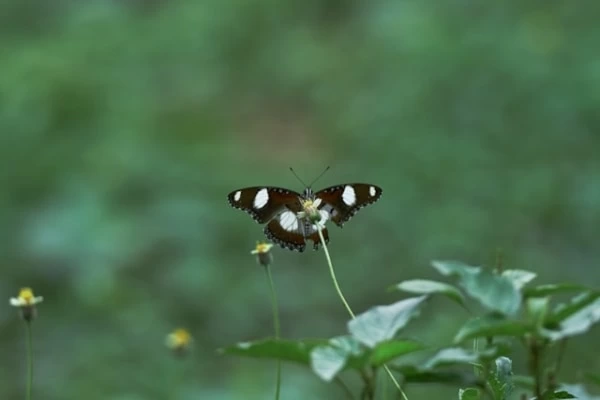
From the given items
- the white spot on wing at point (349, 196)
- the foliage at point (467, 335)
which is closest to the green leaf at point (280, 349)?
the foliage at point (467, 335)

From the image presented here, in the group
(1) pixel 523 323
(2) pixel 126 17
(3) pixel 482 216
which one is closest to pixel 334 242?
(3) pixel 482 216

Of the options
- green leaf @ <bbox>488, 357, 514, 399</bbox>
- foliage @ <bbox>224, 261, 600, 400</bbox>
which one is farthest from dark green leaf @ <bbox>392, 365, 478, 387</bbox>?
green leaf @ <bbox>488, 357, 514, 399</bbox>

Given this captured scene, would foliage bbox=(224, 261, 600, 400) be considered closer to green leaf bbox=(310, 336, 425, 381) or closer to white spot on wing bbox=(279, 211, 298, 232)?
green leaf bbox=(310, 336, 425, 381)

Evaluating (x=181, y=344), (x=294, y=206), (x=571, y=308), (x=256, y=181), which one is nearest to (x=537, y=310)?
(x=571, y=308)

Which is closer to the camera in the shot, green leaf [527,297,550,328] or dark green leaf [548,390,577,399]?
green leaf [527,297,550,328]

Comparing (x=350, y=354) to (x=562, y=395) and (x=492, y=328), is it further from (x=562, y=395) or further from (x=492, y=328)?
(x=562, y=395)

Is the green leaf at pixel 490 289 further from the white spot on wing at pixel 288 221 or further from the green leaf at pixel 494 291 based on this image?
the white spot on wing at pixel 288 221

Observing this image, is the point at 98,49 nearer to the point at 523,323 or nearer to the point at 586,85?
the point at 586,85
